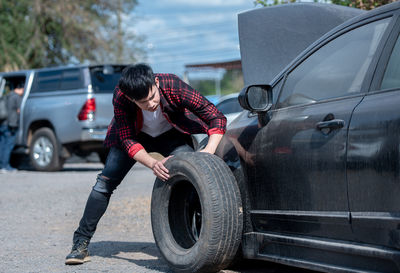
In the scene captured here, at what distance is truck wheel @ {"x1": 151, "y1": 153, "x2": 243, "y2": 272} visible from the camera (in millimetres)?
4031

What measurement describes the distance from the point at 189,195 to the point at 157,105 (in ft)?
2.20

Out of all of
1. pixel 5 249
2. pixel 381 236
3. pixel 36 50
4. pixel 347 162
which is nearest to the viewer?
pixel 381 236

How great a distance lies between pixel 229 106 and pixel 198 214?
22.0 ft

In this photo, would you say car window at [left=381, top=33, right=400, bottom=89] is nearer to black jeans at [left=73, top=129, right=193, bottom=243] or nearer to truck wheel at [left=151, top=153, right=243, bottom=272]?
truck wheel at [left=151, top=153, right=243, bottom=272]

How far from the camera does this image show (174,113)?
15.6ft

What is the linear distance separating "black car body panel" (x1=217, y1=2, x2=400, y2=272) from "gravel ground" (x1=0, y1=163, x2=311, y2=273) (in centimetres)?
90

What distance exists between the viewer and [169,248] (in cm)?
446

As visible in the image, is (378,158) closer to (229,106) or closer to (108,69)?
(229,106)

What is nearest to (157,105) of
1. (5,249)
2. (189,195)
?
(189,195)

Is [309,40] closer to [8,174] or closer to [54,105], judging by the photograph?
[54,105]

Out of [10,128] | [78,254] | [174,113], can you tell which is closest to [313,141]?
[174,113]

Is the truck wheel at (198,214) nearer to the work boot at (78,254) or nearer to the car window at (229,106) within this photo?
the work boot at (78,254)

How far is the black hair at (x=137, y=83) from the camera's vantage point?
169 inches

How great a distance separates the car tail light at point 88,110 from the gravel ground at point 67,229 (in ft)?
5.47
